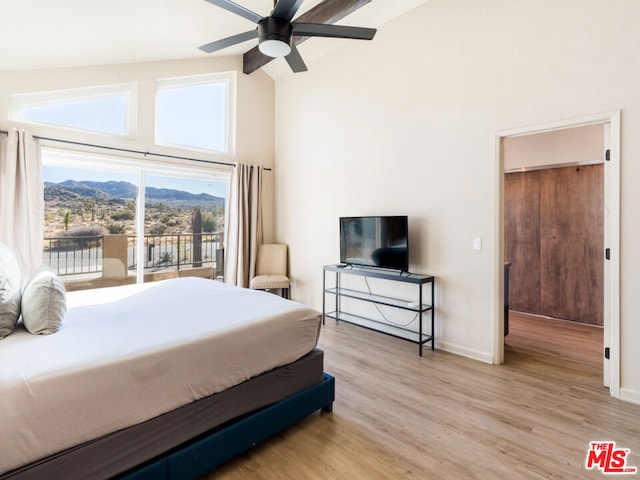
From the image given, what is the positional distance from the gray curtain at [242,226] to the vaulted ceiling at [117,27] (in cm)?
176

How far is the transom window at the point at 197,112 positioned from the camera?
4.54m

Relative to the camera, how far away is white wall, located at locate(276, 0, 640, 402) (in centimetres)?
252

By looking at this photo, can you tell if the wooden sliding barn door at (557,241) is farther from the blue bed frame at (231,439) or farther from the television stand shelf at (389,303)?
the blue bed frame at (231,439)

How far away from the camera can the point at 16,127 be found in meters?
3.39

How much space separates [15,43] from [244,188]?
2.82 m

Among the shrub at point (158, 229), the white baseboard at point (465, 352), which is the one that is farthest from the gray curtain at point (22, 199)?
the white baseboard at point (465, 352)

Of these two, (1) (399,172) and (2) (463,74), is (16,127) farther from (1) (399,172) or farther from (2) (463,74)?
(2) (463,74)

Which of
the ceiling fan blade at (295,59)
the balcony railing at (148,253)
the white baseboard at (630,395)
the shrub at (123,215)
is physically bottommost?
the white baseboard at (630,395)

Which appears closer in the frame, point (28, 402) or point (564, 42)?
point (28, 402)

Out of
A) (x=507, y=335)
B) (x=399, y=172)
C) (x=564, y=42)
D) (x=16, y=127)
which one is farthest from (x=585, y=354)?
(x=16, y=127)

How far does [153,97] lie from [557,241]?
574 cm

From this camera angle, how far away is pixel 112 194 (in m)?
4.14

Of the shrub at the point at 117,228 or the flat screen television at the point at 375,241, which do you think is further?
the shrub at the point at 117,228

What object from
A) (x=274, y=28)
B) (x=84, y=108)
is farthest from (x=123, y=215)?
(x=274, y=28)
